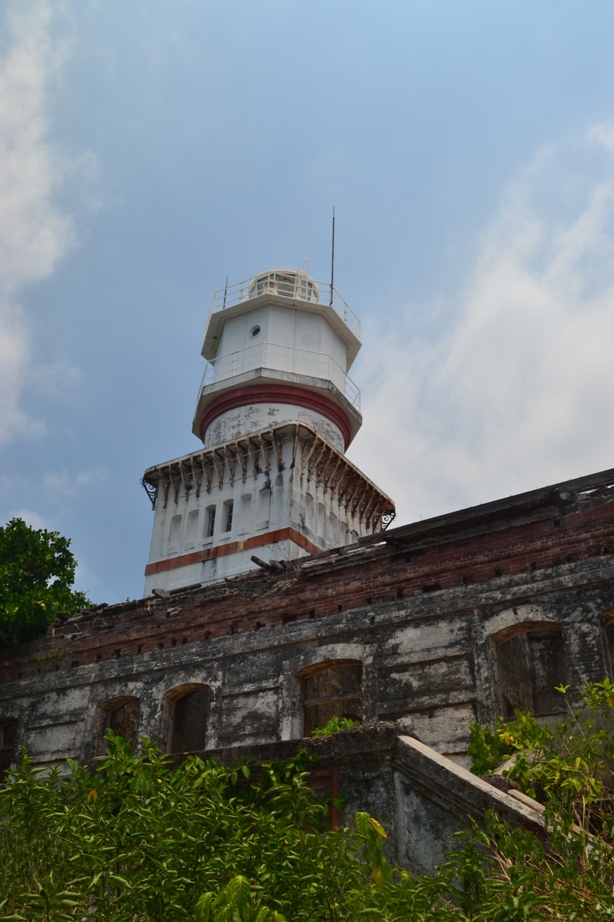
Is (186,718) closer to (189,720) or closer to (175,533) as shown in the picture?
(189,720)

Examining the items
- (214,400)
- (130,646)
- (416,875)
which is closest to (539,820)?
(416,875)

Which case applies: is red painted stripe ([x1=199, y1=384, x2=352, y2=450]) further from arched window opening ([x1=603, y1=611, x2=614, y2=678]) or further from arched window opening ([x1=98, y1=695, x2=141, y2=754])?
arched window opening ([x1=603, y1=611, x2=614, y2=678])

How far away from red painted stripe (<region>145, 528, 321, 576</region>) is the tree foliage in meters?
4.58

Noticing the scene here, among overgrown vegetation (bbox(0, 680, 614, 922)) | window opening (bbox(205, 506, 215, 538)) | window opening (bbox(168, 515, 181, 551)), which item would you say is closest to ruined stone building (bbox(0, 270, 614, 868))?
overgrown vegetation (bbox(0, 680, 614, 922))

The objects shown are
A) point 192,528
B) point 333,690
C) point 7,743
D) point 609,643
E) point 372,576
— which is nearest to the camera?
point 609,643

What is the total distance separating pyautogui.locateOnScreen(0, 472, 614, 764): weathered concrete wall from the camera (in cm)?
1343

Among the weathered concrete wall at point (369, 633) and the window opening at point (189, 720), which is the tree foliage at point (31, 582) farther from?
the window opening at point (189, 720)

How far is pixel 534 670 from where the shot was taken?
1838 cm

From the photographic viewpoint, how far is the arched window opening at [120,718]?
1762 centimetres

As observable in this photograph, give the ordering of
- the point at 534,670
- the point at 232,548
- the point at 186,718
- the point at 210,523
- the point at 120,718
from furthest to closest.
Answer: the point at 210,523
the point at 232,548
the point at 186,718
the point at 120,718
the point at 534,670

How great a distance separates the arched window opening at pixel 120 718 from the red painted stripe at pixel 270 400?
1127 centimetres

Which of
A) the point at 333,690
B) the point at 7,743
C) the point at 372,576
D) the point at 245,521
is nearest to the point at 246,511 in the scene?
the point at 245,521

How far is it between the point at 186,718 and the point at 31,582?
15.7ft

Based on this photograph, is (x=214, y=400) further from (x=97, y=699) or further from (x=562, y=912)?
(x=562, y=912)
